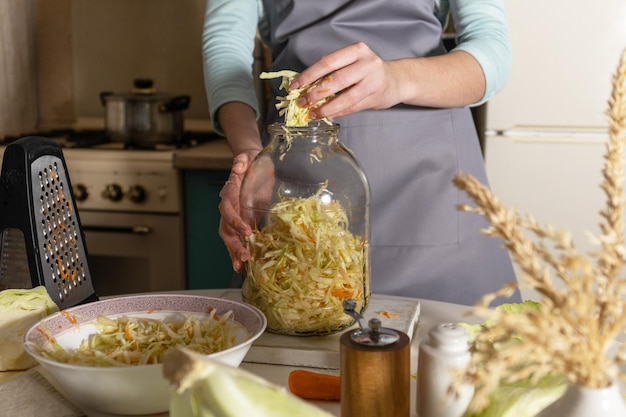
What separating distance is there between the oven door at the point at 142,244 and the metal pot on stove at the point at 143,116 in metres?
0.29

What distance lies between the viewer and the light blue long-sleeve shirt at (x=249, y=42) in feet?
4.99

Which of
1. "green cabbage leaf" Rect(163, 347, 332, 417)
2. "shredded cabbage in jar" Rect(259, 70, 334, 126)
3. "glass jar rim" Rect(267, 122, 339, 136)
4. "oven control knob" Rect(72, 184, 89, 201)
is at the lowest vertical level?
"oven control knob" Rect(72, 184, 89, 201)

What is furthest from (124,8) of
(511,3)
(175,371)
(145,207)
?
(175,371)

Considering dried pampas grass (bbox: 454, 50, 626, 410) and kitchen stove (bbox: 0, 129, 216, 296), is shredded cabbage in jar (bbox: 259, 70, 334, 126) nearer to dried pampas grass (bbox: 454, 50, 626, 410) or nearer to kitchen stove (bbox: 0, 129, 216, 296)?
dried pampas grass (bbox: 454, 50, 626, 410)

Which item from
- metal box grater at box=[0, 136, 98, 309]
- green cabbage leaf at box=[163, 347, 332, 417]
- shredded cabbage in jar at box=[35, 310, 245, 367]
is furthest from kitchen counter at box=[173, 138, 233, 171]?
green cabbage leaf at box=[163, 347, 332, 417]

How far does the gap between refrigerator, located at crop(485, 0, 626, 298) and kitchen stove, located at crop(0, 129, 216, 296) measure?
0.99m

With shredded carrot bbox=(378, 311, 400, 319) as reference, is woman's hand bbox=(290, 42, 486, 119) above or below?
above

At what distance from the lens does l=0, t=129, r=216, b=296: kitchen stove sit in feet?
8.21

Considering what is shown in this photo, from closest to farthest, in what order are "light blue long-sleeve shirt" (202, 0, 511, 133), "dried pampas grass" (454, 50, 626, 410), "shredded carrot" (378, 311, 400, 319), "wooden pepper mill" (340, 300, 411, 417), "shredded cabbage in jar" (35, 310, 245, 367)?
"dried pampas grass" (454, 50, 626, 410) < "wooden pepper mill" (340, 300, 411, 417) < "shredded cabbage in jar" (35, 310, 245, 367) < "shredded carrot" (378, 311, 400, 319) < "light blue long-sleeve shirt" (202, 0, 511, 133)

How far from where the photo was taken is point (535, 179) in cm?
234

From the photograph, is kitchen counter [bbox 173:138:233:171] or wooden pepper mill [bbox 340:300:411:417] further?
kitchen counter [bbox 173:138:233:171]

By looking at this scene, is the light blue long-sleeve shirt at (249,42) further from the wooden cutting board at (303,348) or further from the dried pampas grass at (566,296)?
the dried pampas grass at (566,296)

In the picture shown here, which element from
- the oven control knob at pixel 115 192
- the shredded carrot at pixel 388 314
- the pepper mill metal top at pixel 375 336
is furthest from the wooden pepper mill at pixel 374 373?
the oven control knob at pixel 115 192

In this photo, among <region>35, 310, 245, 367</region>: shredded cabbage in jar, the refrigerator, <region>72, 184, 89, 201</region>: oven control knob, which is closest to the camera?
<region>35, 310, 245, 367</region>: shredded cabbage in jar
